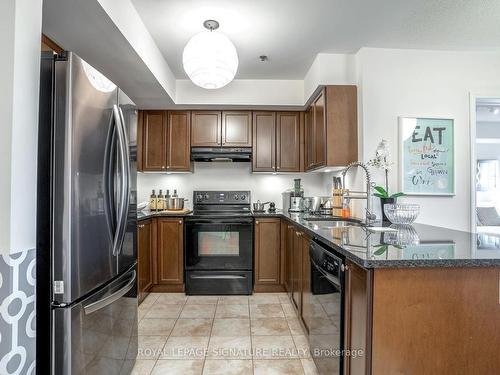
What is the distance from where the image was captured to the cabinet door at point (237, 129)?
3.50 metres

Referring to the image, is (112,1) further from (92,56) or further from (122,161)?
(122,161)

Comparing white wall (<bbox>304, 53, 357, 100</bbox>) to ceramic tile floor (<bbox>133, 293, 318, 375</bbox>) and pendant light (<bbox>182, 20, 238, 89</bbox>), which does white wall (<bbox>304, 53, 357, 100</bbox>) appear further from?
ceramic tile floor (<bbox>133, 293, 318, 375</bbox>)

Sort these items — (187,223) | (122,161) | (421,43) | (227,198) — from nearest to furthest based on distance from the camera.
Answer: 1. (122,161)
2. (421,43)
3. (187,223)
4. (227,198)

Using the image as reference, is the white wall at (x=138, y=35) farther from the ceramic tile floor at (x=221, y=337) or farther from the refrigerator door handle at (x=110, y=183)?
the ceramic tile floor at (x=221, y=337)

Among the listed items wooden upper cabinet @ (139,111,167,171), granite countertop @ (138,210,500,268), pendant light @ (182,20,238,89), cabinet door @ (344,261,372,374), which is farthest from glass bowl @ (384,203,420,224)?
wooden upper cabinet @ (139,111,167,171)

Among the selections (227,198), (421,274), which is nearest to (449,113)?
(421,274)

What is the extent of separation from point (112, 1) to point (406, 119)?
249cm

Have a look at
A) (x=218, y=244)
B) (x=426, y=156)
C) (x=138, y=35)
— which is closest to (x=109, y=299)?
(x=218, y=244)

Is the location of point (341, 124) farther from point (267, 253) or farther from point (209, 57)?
point (267, 253)

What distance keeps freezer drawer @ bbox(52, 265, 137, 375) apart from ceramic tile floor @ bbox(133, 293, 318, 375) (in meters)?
0.34

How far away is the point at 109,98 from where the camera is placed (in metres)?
1.43

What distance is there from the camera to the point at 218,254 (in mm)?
3150

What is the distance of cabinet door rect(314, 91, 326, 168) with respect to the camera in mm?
2706


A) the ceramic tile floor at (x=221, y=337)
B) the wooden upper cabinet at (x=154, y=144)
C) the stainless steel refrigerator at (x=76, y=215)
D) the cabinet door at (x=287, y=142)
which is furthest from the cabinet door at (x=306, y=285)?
the wooden upper cabinet at (x=154, y=144)
